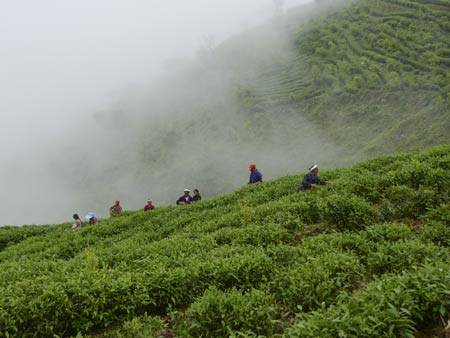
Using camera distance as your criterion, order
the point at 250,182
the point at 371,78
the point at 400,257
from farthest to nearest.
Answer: the point at 371,78 → the point at 250,182 → the point at 400,257

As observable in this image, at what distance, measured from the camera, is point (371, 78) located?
3975 cm

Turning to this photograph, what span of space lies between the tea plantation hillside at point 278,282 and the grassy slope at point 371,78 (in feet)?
75.0

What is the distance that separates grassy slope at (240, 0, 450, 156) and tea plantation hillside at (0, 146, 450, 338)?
2286cm

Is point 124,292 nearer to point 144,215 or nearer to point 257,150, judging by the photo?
point 144,215

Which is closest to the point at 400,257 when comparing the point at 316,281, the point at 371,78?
the point at 316,281

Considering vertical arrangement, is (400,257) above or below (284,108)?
below

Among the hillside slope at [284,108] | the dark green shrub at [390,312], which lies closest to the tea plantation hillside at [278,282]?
the dark green shrub at [390,312]

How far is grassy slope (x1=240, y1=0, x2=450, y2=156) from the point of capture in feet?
106

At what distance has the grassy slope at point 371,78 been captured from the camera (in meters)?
32.2

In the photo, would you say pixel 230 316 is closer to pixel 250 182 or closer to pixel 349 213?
pixel 349 213

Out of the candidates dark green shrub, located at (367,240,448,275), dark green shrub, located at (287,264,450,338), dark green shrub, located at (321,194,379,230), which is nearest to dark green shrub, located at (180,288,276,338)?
dark green shrub, located at (287,264,450,338)

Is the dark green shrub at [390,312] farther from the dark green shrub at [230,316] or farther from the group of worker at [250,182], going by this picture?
the group of worker at [250,182]

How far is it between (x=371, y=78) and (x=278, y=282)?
39.1 metres

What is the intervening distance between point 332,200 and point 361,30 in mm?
45075
